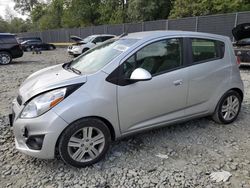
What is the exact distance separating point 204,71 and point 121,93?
1.42 m

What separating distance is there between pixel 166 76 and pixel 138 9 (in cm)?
2813

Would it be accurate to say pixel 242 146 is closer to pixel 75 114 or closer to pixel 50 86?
pixel 75 114

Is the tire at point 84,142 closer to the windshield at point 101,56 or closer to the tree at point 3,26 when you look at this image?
the windshield at point 101,56

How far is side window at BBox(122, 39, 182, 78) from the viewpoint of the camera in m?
3.06

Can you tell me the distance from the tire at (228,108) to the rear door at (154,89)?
820 millimetres

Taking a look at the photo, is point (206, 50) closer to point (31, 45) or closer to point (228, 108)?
point (228, 108)

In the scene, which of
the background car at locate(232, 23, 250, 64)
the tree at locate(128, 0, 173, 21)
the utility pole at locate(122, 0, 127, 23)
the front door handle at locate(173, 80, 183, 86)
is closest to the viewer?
the front door handle at locate(173, 80, 183, 86)

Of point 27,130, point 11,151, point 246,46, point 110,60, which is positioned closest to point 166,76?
point 110,60

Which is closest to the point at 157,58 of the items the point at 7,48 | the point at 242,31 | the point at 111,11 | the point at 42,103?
the point at 42,103

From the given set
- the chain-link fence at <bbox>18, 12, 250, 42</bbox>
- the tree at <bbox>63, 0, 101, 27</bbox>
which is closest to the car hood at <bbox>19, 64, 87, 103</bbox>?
the chain-link fence at <bbox>18, 12, 250, 42</bbox>

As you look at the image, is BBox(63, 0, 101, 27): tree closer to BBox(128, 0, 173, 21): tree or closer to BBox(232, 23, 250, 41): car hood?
BBox(128, 0, 173, 21): tree

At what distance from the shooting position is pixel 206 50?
372cm

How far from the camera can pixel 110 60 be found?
303 centimetres

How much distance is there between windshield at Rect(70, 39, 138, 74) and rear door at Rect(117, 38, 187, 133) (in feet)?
0.76
